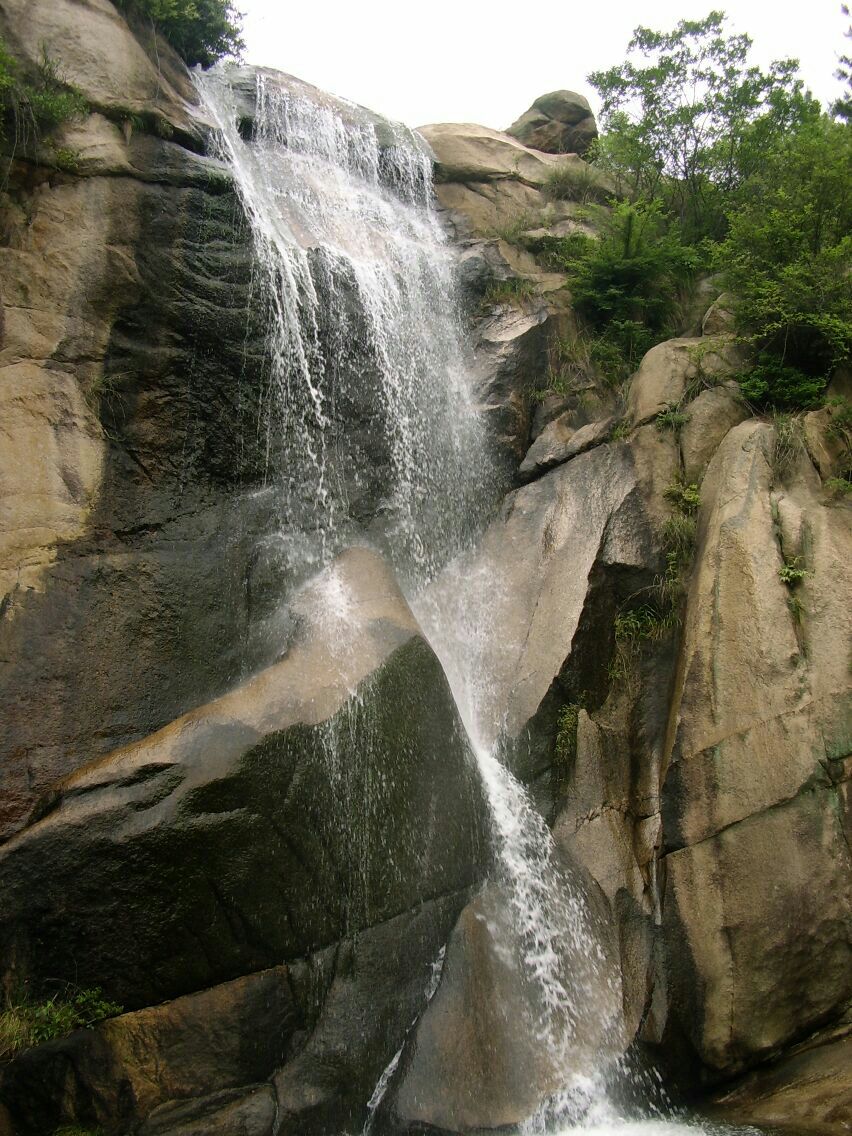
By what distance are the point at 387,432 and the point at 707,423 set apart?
375 centimetres

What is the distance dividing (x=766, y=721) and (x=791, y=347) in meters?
4.79

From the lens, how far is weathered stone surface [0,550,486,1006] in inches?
236

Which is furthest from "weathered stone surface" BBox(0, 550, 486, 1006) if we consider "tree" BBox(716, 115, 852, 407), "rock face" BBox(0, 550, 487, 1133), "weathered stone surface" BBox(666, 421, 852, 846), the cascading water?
"tree" BBox(716, 115, 852, 407)

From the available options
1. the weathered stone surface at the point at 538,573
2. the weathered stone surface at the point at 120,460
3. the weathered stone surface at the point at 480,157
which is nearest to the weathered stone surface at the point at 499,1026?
the weathered stone surface at the point at 538,573

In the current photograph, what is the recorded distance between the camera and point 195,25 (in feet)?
37.7

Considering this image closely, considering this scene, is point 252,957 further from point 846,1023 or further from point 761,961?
point 846,1023

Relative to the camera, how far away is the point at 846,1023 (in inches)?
248

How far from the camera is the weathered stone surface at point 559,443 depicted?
10.2 meters

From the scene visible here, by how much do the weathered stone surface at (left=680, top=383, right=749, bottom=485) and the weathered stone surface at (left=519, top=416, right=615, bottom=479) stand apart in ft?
3.20

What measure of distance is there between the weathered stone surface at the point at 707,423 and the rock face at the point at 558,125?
9.89 meters

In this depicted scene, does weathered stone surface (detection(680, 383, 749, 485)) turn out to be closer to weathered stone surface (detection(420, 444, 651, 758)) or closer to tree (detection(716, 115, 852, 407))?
tree (detection(716, 115, 852, 407))

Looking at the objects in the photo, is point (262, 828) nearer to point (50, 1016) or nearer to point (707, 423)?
point (50, 1016)

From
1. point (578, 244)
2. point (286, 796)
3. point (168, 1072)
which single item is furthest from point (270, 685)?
point (578, 244)

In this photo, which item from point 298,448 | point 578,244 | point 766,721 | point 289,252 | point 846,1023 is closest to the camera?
point 846,1023
